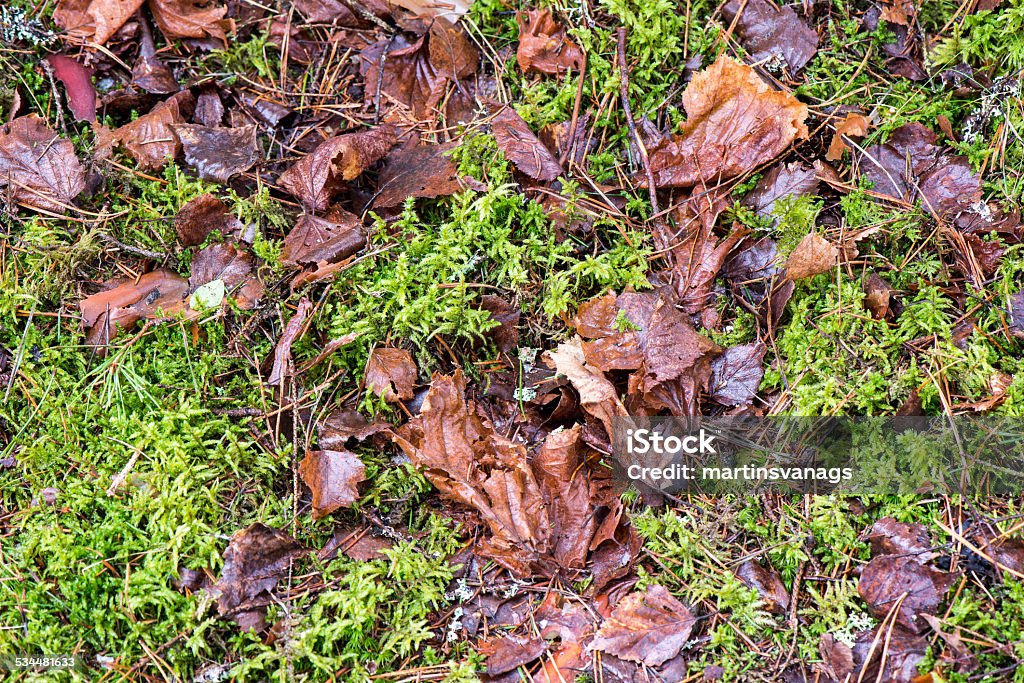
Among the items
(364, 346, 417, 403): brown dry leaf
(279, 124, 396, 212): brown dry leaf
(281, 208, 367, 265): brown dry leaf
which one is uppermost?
(279, 124, 396, 212): brown dry leaf

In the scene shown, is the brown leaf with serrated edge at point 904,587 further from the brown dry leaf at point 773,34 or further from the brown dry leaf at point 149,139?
the brown dry leaf at point 149,139

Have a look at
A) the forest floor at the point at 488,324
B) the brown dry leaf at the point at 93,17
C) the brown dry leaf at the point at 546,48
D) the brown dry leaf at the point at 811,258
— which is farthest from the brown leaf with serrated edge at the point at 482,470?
the brown dry leaf at the point at 93,17

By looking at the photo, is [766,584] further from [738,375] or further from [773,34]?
[773,34]

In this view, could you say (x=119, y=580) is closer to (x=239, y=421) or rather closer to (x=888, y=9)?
(x=239, y=421)

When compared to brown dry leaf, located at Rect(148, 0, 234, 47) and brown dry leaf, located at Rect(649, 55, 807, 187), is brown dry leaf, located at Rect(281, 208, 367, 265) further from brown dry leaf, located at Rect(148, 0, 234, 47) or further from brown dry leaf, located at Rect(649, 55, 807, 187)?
brown dry leaf, located at Rect(649, 55, 807, 187)

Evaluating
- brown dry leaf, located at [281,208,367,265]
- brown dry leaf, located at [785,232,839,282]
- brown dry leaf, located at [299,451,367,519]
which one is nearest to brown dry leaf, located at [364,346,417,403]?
brown dry leaf, located at [299,451,367,519]

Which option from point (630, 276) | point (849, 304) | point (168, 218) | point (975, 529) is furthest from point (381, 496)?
point (975, 529)

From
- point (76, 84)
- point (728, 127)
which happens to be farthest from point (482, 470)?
point (76, 84)
